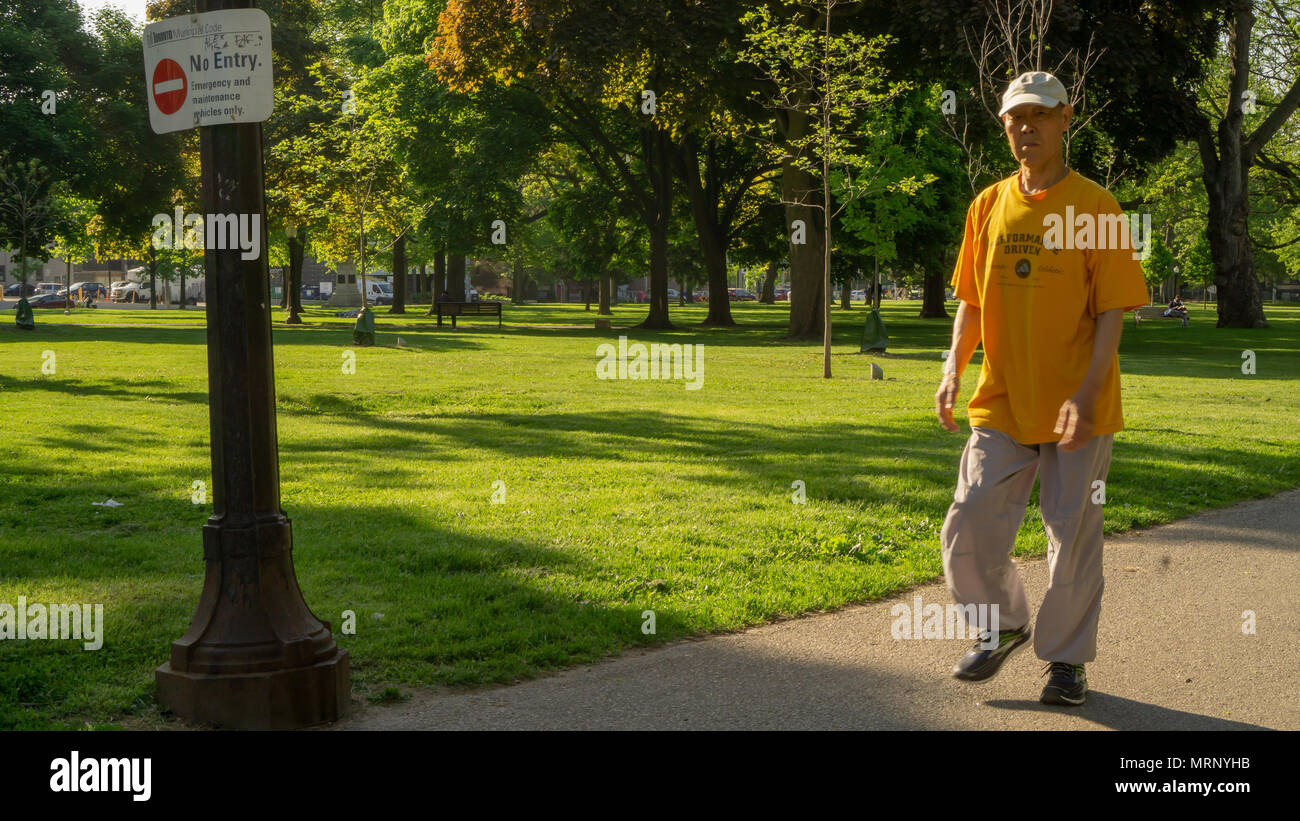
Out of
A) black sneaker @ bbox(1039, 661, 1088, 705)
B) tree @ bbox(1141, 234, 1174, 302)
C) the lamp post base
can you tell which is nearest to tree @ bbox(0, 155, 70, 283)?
the lamp post base

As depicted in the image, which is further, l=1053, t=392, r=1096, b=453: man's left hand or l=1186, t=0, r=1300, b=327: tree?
l=1186, t=0, r=1300, b=327: tree

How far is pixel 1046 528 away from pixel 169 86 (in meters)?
3.68

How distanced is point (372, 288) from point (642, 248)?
42.9 meters

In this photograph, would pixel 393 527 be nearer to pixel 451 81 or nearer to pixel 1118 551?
pixel 1118 551

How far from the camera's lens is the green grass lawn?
216 inches

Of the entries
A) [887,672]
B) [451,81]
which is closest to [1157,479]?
[887,672]

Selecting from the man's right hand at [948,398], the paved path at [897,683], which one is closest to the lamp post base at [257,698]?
the paved path at [897,683]

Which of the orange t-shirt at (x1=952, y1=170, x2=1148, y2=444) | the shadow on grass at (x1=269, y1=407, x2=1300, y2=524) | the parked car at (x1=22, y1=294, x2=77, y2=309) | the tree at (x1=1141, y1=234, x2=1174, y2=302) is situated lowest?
the shadow on grass at (x1=269, y1=407, x2=1300, y2=524)

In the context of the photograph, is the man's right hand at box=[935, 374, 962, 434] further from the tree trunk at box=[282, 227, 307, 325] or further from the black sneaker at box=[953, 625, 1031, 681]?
the tree trunk at box=[282, 227, 307, 325]

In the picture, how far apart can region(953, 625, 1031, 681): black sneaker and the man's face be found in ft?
6.02

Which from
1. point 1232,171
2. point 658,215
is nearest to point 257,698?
point 1232,171

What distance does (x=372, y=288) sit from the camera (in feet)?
310

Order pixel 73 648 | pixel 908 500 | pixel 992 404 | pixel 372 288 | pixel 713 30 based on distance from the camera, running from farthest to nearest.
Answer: pixel 372 288 < pixel 713 30 < pixel 908 500 < pixel 73 648 < pixel 992 404

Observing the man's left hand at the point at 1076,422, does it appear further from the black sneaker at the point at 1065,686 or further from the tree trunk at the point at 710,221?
the tree trunk at the point at 710,221
